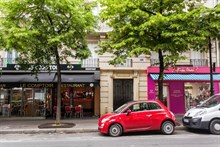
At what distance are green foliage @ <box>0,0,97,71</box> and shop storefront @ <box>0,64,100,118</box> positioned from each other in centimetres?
335

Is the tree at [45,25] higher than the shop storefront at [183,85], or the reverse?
the tree at [45,25]

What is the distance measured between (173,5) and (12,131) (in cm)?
1087

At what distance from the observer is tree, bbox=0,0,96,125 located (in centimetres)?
1313

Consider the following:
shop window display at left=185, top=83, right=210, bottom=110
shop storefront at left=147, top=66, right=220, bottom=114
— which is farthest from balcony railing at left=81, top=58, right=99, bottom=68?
shop window display at left=185, top=83, right=210, bottom=110

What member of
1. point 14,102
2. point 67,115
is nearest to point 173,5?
point 67,115

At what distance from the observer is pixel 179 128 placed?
13.0m

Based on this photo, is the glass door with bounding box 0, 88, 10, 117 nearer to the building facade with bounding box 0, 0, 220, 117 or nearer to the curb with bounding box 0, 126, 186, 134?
the building facade with bounding box 0, 0, 220, 117

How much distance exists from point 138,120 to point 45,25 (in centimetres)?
727

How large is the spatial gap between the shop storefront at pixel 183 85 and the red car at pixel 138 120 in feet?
23.9

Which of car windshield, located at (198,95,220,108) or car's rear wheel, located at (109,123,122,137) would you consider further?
car windshield, located at (198,95,220,108)

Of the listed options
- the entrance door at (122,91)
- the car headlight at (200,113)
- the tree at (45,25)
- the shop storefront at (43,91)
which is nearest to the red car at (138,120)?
the car headlight at (200,113)

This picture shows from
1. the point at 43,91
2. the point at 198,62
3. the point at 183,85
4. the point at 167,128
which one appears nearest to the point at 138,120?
the point at 167,128

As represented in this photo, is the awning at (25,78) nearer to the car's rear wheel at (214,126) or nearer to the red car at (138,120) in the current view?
the red car at (138,120)

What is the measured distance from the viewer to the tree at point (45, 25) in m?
13.1
